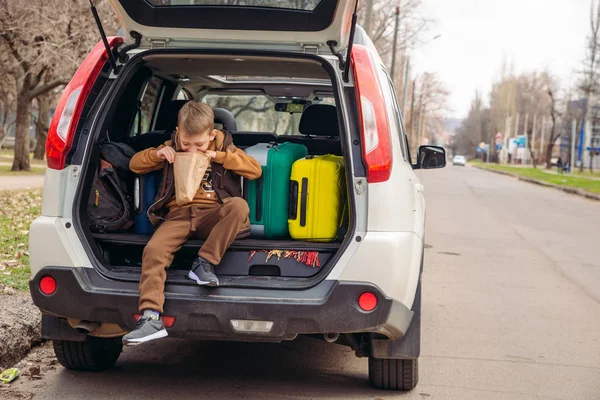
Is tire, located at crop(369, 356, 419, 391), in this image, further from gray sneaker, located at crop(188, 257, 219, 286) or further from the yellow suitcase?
gray sneaker, located at crop(188, 257, 219, 286)

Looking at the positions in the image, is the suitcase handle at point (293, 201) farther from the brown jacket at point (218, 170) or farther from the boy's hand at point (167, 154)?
the boy's hand at point (167, 154)

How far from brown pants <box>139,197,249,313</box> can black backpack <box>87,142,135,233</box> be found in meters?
0.28

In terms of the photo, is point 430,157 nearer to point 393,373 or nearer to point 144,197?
point 393,373

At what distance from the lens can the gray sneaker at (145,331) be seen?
3895 millimetres

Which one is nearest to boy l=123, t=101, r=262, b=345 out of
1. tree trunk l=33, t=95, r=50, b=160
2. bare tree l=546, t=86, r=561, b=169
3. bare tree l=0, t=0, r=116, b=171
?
bare tree l=0, t=0, r=116, b=171

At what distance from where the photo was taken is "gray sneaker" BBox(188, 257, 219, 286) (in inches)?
158

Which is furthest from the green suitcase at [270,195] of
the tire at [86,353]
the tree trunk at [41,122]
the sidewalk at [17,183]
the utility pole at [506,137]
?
the utility pole at [506,137]

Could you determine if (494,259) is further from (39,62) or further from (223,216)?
(39,62)

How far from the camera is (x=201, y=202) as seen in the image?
445 cm

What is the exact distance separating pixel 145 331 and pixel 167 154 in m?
0.99

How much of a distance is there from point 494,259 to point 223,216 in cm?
700

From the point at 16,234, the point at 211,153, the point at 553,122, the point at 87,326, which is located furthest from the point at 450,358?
the point at 553,122

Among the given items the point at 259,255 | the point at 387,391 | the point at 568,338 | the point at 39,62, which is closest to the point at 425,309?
the point at 568,338

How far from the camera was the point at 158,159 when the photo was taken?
4477 millimetres
